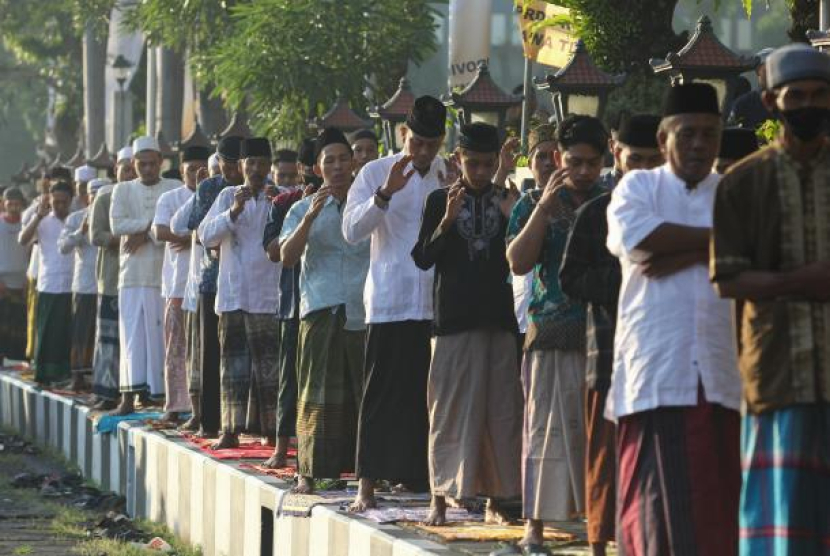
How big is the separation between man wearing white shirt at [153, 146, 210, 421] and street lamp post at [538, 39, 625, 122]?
3075 millimetres

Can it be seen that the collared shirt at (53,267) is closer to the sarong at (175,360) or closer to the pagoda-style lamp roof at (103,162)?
the sarong at (175,360)

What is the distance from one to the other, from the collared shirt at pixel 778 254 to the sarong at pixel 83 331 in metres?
14.3

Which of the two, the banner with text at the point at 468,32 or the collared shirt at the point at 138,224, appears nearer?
the collared shirt at the point at 138,224

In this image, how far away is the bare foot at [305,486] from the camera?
12.2 metres

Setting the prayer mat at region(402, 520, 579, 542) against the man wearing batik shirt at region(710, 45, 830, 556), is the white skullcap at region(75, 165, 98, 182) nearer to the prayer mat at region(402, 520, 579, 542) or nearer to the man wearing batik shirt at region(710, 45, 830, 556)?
the prayer mat at region(402, 520, 579, 542)

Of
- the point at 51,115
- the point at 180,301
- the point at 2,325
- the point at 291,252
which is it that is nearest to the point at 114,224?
the point at 180,301

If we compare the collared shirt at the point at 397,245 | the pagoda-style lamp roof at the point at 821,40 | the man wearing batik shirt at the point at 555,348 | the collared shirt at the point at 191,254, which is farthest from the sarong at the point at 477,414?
the collared shirt at the point at 191,254

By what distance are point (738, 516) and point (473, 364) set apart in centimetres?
290

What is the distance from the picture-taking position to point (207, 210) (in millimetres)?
15555

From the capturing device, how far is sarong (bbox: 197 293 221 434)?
15547mm

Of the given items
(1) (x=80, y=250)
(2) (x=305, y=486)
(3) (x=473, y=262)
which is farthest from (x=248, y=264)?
(1) (x=80, y=250)

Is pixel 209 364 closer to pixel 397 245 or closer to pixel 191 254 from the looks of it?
pixel 191 254

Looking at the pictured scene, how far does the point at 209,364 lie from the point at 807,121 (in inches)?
345

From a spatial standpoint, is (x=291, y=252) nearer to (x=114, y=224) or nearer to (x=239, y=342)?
(x=239, y=342)
